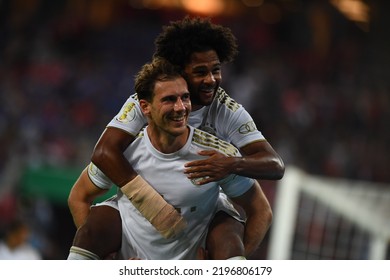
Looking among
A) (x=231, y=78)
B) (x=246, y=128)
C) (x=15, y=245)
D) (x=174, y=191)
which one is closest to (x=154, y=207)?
(x=174, y=191)

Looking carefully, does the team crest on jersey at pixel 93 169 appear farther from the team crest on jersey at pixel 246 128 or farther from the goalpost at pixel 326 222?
the goalpost at pixel 326 222

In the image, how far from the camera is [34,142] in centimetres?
652

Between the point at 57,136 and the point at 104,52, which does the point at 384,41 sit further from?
the point at 57,136

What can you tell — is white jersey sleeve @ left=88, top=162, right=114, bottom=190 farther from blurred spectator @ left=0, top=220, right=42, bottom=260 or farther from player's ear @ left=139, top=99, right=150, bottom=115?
blurred spectator @ left=0, top=220, right=42, bottom=260

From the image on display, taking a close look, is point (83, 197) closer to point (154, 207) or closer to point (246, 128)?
point (154, 207)

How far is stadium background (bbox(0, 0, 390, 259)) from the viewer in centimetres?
587

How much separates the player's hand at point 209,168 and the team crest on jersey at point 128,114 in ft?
0.54

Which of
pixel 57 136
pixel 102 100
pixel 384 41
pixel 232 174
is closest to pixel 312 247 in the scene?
pixel 102 100

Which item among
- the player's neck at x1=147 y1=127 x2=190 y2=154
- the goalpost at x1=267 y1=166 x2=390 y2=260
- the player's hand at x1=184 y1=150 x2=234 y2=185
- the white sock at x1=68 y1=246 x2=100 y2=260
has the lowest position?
the goalpost at x1=267 y1=166 x2=390 y2=260

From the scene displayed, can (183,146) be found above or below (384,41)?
below

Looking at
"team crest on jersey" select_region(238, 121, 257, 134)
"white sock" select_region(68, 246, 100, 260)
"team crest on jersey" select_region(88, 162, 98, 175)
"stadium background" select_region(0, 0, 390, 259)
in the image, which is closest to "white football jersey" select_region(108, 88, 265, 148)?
"team crest on jersey" select_region(238, 121, 257, 134)

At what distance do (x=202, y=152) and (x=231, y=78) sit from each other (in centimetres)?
345

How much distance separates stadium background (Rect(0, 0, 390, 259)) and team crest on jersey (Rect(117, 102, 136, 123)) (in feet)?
10.2

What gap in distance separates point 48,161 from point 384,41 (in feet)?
9.28
